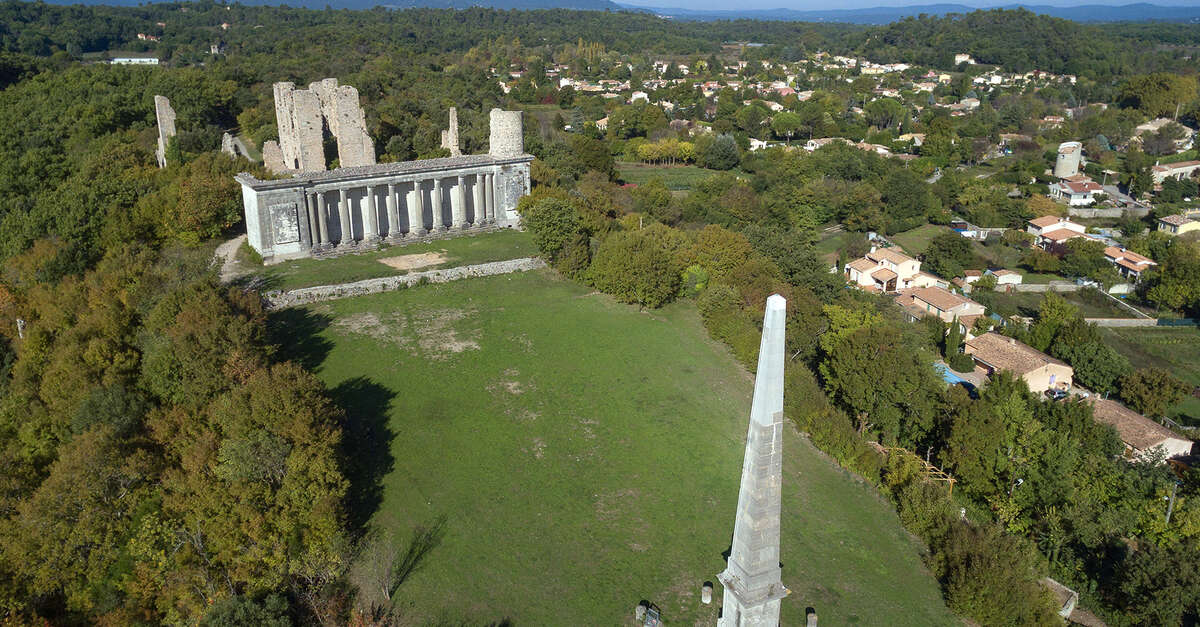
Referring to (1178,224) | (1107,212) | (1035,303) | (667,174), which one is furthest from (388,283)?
(1107,212)

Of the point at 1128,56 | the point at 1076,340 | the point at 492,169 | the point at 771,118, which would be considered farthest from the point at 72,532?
the point at 1128,56

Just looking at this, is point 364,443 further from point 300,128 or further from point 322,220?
point 300,128

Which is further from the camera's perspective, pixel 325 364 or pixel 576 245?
pixel 576 245

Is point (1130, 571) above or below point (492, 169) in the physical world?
below

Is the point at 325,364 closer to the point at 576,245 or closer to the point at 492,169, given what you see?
the point at 576,245

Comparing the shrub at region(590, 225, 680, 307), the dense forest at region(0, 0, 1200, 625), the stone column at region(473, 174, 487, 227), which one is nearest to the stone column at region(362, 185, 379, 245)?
the stone column at region(473, 174, 487, 227)

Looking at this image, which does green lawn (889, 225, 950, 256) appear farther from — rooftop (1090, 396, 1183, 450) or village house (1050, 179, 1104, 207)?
rooftop (1090, 396, 1183, 450)
